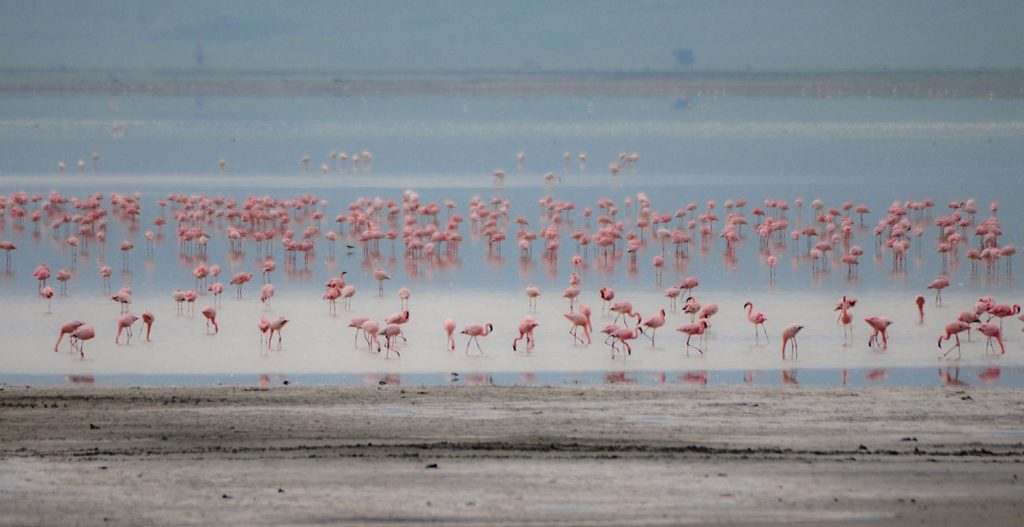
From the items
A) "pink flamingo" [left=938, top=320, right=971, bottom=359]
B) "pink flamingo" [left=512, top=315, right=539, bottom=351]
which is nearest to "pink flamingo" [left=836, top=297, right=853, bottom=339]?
"pink flamingo" [left=938, top=320, right=971, bottom=359]

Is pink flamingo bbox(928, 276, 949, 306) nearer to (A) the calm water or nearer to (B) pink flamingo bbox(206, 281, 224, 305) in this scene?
(A) the calm water

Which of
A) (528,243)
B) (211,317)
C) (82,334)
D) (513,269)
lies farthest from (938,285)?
(82,334)

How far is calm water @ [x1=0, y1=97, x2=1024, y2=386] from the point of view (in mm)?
10219

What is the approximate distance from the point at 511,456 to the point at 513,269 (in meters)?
9.28

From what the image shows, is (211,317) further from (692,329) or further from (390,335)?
(692,329)

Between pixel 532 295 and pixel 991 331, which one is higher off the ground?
pixel 532 295

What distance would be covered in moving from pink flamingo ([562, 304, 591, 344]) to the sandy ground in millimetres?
1911

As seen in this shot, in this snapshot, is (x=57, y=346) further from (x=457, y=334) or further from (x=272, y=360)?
(x=457, y=334)

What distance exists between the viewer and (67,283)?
14.8 m

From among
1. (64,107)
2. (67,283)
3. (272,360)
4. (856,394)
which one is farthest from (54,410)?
(64,107)

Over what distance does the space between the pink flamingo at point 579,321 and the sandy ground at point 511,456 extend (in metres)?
1.91

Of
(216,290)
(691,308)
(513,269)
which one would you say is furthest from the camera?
(513,269)

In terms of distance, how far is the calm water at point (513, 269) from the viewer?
10219 mm

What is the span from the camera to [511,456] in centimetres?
701
